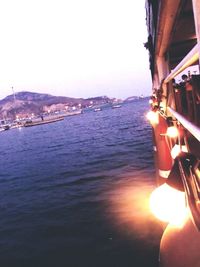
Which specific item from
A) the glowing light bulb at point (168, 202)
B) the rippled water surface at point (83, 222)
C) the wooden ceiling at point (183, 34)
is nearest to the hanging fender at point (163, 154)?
the wooden ceiling at point (183, 34)

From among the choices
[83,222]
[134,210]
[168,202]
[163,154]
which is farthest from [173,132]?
[83,222]

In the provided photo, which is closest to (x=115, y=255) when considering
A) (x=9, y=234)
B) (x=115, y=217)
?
(x=115, y=217)

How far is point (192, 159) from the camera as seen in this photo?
1.65 m

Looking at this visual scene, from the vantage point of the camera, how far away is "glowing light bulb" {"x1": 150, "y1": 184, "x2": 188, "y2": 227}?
1731 millimetres

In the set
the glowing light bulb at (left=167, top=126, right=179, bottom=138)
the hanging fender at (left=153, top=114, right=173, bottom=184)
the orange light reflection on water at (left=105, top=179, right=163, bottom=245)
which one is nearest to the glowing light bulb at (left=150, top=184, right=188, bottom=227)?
the glowing light bulb at (left=167, top=126, right=179, bottom=138)

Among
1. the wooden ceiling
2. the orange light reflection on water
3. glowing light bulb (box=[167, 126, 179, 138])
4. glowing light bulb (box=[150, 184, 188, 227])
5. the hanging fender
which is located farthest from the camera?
the orange light reflection on water

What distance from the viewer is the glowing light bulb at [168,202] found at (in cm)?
173

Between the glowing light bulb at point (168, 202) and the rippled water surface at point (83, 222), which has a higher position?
the glowing light bulb at point (168, 202)

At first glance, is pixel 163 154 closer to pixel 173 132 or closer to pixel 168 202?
pixel 173 132

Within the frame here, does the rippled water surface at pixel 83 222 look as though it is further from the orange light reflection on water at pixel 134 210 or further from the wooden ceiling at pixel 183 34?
the wooden ceiling at pixel 183 34

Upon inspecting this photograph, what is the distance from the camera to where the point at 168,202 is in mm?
1736

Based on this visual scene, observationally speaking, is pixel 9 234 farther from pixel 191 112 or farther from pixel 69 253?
pixel 191 112

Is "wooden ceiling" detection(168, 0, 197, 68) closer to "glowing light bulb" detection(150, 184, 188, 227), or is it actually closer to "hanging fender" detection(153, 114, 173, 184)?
"hanging fender" detection(153, 114, 173, 184)

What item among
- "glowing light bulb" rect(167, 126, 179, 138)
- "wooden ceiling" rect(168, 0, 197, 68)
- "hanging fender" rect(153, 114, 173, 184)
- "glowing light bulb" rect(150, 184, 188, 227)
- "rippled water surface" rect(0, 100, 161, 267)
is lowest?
"rippled water surface" rect(0, 100, 161, 267)
